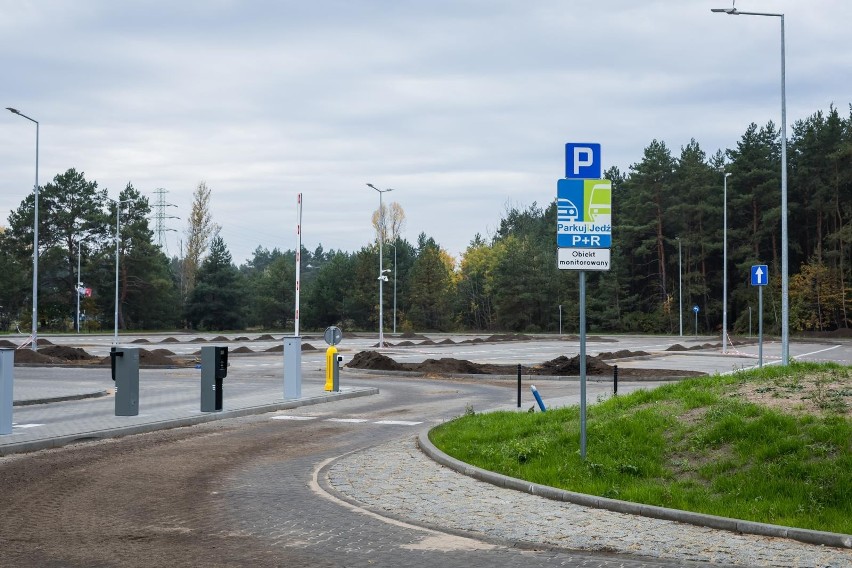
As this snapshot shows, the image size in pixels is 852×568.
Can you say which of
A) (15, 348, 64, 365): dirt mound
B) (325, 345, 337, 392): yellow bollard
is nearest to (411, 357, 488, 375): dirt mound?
(325, 345, 337, 392): yellow bollard

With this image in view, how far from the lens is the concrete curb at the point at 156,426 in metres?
13.1

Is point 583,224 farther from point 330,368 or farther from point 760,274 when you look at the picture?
point 760,274

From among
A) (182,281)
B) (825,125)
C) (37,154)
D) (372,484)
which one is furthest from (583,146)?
(182,281)

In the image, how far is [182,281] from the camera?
116625 mm

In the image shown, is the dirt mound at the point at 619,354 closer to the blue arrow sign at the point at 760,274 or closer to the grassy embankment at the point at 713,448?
the blue arrow sign at the point at 760,274

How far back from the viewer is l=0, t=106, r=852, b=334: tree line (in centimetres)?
8319

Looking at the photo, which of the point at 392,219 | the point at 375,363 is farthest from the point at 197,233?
the point at 375,363

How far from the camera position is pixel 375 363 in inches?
1351

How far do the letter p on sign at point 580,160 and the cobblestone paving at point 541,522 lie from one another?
3.85 metres

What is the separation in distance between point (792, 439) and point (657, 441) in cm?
159

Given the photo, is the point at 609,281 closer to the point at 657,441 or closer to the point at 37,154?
the point at 37,154

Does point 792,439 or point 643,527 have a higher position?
point 792,439

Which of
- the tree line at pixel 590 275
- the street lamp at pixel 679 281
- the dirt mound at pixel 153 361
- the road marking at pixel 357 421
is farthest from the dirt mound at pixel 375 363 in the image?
the street lamp at pixel 679 281

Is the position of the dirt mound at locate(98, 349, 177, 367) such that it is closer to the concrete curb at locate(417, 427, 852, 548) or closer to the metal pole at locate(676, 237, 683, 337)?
the concrete curb at locate(417, 427, 852, 548)
